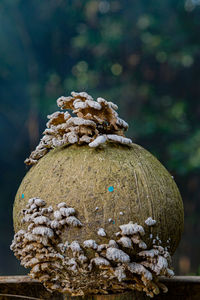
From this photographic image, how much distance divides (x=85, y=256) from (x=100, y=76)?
4018mm

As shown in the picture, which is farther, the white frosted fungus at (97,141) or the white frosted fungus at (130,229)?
the white frosted fungus at (97,141)

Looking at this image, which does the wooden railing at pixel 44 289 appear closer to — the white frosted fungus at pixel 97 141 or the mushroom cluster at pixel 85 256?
the mushroom cluster at pixel 85 256

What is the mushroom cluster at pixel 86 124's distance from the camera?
151 cm

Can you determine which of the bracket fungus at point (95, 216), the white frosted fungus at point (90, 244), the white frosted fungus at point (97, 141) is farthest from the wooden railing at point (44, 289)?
the white frosted fungus at point (97, 141)

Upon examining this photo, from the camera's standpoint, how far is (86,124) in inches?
58.7

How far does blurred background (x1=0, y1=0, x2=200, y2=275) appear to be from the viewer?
491cm

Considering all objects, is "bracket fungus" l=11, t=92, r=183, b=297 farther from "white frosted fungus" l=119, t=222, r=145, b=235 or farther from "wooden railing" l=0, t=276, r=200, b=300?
"wooden railing" l=0, t=276, r=200, b=300

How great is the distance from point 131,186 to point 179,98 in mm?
3898

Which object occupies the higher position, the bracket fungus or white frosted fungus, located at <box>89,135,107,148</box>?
white frosted fungus, located at <box>89,135,107,148</box>

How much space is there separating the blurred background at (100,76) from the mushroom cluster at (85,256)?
11.5 feet

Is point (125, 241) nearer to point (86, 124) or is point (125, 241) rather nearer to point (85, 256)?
point (85, 256)

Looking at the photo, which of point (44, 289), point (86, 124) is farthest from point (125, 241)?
point (44, 289)

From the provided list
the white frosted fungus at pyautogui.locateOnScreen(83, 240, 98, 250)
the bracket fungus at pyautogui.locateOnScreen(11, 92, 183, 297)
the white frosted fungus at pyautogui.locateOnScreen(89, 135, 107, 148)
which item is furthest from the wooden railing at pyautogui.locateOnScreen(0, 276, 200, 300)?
the white frosted fungus at pyautogui.locateOnScreen(89, 135, 107, 148)

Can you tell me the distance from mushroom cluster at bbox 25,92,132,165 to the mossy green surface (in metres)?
0.06
